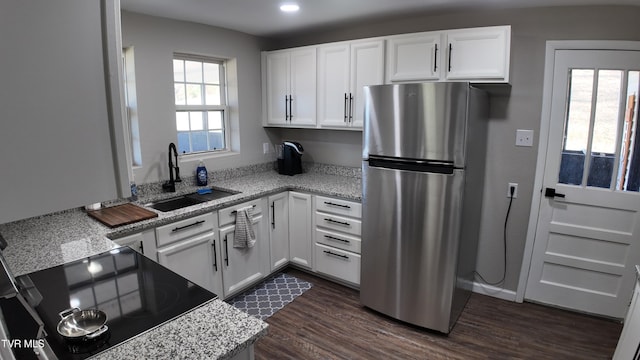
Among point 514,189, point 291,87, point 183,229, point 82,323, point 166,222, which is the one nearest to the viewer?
point 82,323

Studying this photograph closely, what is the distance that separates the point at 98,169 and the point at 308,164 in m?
3.28

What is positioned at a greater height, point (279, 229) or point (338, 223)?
point (338, 223)

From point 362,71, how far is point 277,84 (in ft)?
3.27

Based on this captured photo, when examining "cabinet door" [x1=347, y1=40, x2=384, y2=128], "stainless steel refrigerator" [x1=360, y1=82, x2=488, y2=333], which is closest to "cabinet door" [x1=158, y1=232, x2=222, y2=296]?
"stainless steel refrigerator" [x1=360, y1=82, x2=488, y2=333]

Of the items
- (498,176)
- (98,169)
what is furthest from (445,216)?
(98,169)

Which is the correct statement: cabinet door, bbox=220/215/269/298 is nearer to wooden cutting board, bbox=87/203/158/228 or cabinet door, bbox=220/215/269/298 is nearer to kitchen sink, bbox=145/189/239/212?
kitchen sink, bbox=145/189/239/212

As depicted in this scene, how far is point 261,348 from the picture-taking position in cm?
237

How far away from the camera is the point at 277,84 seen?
361 cm

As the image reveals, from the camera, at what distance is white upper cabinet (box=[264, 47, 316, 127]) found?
3352 mm

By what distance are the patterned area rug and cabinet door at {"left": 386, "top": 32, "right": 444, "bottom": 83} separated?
197 cm

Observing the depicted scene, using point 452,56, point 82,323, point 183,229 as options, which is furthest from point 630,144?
point 82,323

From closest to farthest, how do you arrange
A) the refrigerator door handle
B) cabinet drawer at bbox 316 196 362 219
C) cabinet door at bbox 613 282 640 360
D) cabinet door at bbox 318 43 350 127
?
cabinet door at bbox 613 282 640 360
the refrigerator door handle
cabinet drawer at bbox 316 196 362 219
cabinet door at bbox 318 43 350 127

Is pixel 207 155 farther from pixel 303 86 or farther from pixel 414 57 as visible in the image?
pixel 414 57

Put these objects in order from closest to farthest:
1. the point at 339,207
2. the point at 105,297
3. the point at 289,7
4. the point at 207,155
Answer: the point at 105,297 < the point at 289,7 < the point at 339,207 < the point at 207,155
